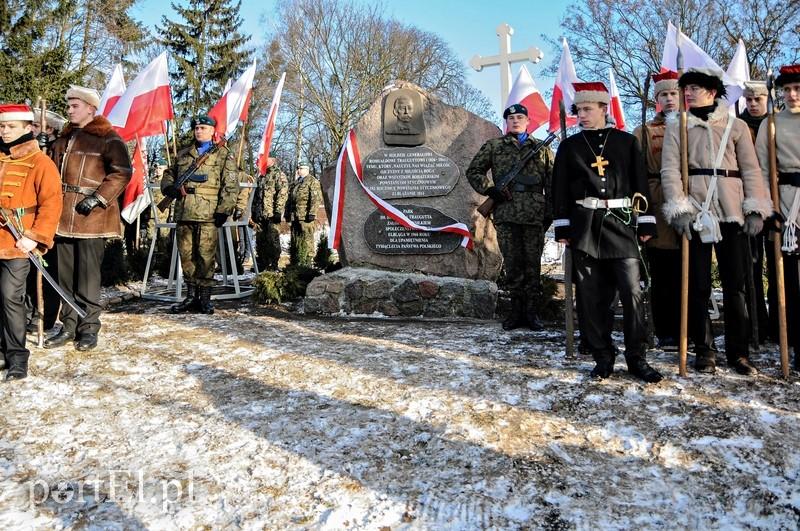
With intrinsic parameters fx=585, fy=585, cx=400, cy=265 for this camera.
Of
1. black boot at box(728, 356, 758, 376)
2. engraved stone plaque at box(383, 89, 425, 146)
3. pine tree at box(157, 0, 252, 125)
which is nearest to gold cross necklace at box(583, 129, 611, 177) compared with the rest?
black boot at box(728, 356, 758, 376)

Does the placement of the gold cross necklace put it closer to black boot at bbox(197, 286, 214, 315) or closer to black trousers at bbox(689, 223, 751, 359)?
black trousers at bbox(689, 223, 751, 359)

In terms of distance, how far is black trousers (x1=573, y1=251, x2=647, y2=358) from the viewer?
3.28m

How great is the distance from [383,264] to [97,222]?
8.79ft

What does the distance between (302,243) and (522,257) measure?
18.4 ft

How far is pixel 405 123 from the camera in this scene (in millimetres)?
5891

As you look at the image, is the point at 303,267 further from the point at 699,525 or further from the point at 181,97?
the point at 181,97

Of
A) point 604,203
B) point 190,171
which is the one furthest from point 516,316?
point 190,171

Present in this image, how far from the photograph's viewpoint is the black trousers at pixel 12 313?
11.2ft

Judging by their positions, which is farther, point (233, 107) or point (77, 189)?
point (233, 107)

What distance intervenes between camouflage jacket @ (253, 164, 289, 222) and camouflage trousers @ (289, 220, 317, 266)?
50 cm

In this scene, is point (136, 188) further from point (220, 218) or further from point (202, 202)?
point (220, 218)

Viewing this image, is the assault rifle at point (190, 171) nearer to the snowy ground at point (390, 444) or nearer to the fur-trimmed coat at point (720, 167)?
the snowy ground at point (390, 444)

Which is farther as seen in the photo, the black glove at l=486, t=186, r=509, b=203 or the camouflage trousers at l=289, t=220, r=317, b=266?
the camouflage trousers at l=289, t=220, r=317, b=266

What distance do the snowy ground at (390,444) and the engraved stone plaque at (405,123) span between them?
266cm
